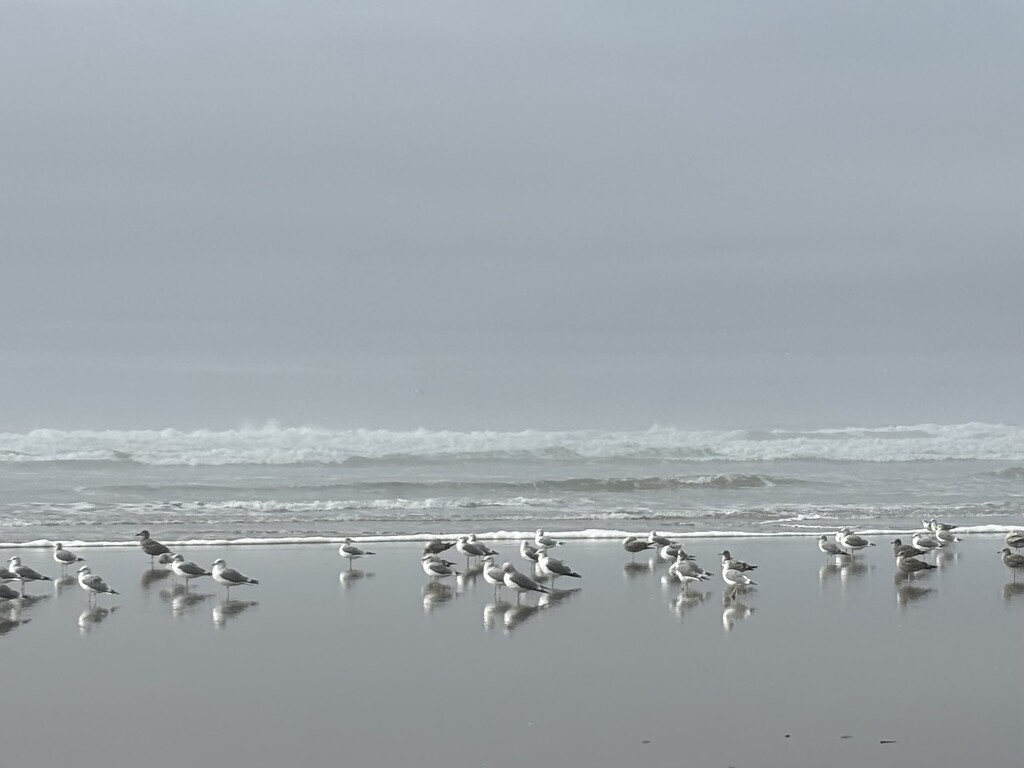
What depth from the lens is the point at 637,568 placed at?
1491 centimetres

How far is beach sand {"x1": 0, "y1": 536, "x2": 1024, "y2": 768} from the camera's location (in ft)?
25.0

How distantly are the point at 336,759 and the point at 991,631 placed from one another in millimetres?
6113

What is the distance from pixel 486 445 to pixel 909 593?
115 feet

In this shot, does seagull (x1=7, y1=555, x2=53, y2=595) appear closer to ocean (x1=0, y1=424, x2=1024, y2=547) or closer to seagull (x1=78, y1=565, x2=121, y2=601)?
seagull (x1=78, y1=565, x2=121, y2=601)

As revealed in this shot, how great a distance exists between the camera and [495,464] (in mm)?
39406

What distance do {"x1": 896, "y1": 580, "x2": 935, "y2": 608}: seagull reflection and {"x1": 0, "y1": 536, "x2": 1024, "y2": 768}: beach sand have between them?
0.19 ft

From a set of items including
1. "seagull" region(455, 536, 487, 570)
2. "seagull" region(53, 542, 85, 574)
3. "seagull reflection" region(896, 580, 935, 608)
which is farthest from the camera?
"seagull" region(455, 536, 487, 570)

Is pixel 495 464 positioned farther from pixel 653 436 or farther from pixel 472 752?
pixel 472 752

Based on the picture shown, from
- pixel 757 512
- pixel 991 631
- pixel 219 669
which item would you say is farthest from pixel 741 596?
pixel 757 512

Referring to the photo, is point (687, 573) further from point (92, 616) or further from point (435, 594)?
point (92, 616)

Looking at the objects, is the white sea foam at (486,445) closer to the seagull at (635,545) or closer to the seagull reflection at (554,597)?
the seagull at (635,545)

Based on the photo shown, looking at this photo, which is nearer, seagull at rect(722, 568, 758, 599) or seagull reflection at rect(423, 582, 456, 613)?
seagull reflection at rect(423, 582, 456, 613)

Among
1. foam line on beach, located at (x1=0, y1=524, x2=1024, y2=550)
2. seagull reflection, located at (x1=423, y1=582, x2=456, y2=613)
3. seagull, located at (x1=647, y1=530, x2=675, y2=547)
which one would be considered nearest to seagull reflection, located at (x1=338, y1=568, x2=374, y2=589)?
seagull reflection, located at (x1=423, y1=582, x2=456, y2=613)

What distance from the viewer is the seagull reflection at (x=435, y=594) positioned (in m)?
12.4
